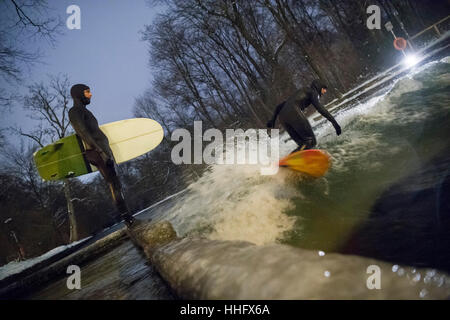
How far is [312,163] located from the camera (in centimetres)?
390

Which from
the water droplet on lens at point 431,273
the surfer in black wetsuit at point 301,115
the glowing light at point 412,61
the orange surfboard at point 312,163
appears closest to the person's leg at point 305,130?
the surfer in black wetsuit at point 301,115

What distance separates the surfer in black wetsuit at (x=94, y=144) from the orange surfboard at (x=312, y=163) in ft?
10.0

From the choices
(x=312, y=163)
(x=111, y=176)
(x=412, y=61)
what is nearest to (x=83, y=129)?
(x=111, y=176)

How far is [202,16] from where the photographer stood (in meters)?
16.7

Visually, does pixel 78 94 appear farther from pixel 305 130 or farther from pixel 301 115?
pixel 305 130

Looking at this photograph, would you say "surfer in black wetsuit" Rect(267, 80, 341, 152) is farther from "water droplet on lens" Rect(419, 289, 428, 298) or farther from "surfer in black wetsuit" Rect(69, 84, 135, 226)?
"water droplet on lens" Rect(419, 289, 428, 298)

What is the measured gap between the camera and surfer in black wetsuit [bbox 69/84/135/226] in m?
3.76

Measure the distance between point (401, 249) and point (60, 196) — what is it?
3351 centimetres

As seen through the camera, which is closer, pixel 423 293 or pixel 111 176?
pixel 423 293

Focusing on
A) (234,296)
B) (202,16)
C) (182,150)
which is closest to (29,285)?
(234,296)

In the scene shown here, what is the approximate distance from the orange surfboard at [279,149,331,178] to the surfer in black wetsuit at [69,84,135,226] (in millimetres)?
3060

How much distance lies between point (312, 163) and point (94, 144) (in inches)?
142

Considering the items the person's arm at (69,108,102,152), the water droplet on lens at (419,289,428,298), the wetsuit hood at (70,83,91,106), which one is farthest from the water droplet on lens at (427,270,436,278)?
the wetsuit hood at (70,83,91,106)
